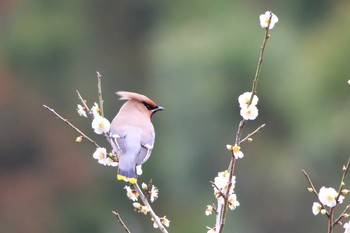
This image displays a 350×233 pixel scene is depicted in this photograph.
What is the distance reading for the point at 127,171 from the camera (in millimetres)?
4199

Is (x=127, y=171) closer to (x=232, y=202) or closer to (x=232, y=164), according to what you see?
(x=232, y=202)

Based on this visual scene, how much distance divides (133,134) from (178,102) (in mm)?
10098

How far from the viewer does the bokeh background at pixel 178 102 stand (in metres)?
14.9

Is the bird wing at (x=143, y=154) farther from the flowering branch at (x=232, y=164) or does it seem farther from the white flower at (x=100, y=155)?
the flowering branch at (x=232, y=164)

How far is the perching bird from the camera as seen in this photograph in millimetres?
4379

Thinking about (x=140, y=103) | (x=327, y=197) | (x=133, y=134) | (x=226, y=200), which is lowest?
(x=226, y=200)

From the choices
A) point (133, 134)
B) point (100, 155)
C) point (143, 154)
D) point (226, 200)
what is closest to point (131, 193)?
point (100, 155)

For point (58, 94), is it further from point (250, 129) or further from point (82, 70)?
point (250, 129)

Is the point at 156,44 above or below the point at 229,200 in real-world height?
above

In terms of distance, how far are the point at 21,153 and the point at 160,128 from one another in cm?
294

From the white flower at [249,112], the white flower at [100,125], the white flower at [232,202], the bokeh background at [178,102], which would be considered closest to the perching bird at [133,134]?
the white flower at [100,125]

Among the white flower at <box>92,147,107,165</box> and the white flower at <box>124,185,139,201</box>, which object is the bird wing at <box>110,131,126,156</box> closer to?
the white flower at <box>92,147,107,165</box>

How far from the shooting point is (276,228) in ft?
51.2

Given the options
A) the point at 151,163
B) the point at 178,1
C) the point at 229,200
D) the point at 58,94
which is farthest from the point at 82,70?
the point at 229,200
